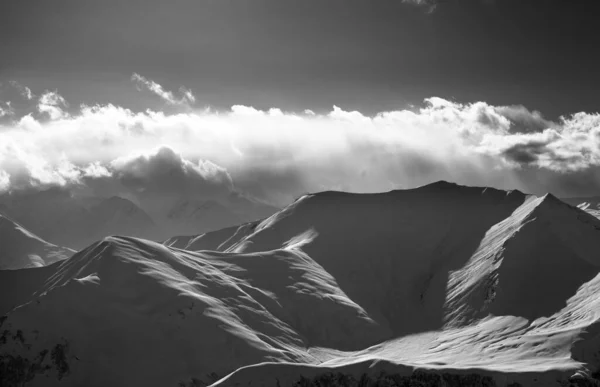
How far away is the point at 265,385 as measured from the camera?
164 m

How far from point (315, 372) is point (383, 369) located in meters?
19.7

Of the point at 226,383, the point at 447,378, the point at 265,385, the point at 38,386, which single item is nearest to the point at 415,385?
the point at 447,378

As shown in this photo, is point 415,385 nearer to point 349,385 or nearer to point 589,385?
point 349,385

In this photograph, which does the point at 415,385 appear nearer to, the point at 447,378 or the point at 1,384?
the point at 447,378

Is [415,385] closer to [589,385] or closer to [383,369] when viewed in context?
[383,369]

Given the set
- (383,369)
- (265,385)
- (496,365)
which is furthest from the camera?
(496,365)

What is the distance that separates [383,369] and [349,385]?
38.0ft

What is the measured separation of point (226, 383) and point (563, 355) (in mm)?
107248

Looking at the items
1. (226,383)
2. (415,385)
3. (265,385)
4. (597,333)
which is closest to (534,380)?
(415,385)

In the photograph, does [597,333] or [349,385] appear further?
[597,333]

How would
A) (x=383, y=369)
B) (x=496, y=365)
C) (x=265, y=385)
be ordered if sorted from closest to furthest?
(x=265, y=385) → (x=383, y=369) → (x=496, y=365)

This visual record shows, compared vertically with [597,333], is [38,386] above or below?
below

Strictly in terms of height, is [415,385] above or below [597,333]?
below

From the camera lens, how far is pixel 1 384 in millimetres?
197250
